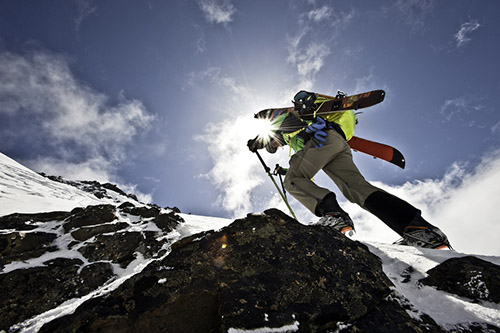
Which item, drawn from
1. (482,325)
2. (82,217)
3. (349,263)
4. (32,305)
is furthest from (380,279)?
Answer: (82,217)

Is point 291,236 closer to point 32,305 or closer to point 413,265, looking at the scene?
point 413,265

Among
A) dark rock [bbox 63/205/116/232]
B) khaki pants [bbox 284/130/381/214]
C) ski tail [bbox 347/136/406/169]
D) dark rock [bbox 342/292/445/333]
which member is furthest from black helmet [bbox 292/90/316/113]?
dark rock [bbox 63/205/116/232]

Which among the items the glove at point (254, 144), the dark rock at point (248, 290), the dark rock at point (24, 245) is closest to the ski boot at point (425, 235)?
the dark rock at point (248, 290)

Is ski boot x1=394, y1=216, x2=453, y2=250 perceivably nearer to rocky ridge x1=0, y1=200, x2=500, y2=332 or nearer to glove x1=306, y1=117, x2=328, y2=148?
rocky ridge x1=0, y1=200, x2=500, y2=332

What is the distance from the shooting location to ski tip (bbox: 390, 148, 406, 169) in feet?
11.9

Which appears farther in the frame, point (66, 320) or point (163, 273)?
point (163, 273)

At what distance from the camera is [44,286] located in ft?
12.6

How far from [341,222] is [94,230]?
7.30 metres

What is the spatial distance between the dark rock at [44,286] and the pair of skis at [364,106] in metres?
5.10

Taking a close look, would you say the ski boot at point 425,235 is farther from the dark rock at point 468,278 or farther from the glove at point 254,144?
the glove at point 254,144

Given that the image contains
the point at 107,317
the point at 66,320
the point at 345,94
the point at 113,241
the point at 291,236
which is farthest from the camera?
the point at 113,241

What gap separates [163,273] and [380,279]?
1546mm

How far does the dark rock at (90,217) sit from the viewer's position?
7.13m

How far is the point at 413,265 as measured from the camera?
2.04 meters
